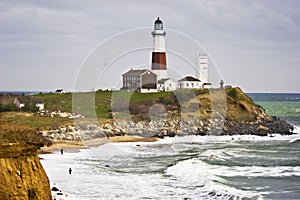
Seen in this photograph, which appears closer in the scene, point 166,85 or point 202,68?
point 166,85

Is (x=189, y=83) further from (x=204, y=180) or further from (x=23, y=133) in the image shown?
(x=204, y=180)

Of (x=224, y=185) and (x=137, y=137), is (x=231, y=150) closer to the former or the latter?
(x=137, y=137)

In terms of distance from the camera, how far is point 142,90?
66.1m

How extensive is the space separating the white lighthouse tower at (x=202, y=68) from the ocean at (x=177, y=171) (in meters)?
25.3

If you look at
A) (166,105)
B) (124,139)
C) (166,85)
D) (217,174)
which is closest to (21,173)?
(217,174)

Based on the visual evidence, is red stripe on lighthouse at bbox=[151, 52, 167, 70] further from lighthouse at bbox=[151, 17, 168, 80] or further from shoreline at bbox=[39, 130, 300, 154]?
shoreline at bbox=[39, 130, 300, 154]

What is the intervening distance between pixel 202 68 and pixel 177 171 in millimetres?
42099

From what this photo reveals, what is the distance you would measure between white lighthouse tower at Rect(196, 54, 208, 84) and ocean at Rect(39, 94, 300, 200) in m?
25.3

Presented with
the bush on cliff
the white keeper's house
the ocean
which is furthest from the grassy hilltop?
the ocean

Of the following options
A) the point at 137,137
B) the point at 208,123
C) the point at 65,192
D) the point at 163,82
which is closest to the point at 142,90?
the point at 163,82

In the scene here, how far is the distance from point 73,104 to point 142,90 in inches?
368

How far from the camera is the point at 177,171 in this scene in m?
29.9

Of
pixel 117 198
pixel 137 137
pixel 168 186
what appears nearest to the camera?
pixel 117 198

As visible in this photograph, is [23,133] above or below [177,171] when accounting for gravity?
above
